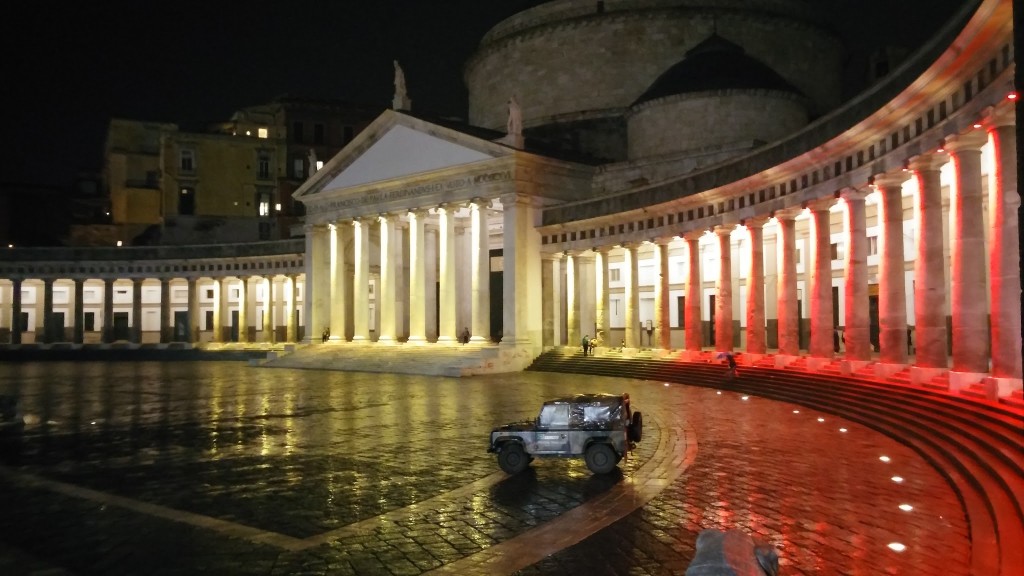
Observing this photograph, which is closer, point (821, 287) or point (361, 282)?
point (821, 287)

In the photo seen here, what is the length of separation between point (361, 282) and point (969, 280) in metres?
35.2

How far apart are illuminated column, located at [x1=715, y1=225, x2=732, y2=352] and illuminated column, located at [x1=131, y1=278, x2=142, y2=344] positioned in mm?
45819

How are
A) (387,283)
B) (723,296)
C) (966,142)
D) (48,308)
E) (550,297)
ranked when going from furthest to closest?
(48,308), (387,283), (550,297), (723,296), (966,142)

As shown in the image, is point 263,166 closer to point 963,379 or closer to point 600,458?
point 963,379

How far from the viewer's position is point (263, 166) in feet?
235

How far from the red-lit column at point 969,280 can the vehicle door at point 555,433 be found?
9241 mm

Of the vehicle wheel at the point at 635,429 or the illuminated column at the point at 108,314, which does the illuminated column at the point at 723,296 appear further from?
the illuminated column at the point at 108,314

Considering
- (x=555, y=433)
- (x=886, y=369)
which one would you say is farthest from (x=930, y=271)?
(x=555, y=433)

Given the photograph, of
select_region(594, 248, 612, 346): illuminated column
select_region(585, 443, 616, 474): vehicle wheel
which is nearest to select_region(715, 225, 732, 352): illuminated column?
select_region(594, 248, 612, 346): illuminated column

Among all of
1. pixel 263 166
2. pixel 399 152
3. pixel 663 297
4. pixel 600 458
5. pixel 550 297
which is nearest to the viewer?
pixel 600 458

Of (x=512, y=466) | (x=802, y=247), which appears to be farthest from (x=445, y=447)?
A: (x=802, y=247)

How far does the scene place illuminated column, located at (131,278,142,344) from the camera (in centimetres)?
6006

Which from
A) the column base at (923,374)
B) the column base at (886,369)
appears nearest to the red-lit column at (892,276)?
the column base at (886,369)

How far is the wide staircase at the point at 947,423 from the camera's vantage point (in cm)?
854
